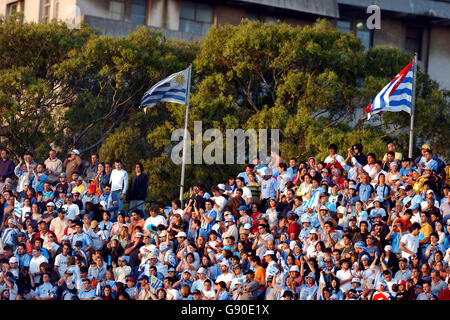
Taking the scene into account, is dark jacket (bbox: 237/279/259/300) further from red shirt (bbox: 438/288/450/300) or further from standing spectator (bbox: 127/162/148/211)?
standing spectator (bbox: 127/162/148/211)

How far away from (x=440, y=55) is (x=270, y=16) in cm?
974

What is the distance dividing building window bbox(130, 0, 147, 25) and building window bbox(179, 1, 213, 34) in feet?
5.62

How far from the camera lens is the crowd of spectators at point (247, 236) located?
20844 mm

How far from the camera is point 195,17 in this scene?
4606 cm

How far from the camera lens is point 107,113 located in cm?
3759

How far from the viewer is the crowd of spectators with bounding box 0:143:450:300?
20.8m

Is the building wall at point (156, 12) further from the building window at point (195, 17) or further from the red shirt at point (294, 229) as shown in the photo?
the red shirt at point (294, 229)

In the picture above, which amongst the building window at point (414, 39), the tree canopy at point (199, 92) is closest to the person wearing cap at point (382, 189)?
the tree canopy at point (199, 92)

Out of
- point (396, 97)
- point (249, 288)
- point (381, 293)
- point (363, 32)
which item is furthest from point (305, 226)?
point (363, 32)

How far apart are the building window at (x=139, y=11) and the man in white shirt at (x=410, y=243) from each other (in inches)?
1044

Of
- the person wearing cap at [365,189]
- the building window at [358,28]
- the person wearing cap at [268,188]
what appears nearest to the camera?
the person wearing cap at [365,189]

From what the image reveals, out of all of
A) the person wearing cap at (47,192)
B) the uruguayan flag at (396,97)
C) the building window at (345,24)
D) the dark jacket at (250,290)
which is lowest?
the dark jacket at (250,290)

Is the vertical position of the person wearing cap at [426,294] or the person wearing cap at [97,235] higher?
the person wearing cap at [97,235]

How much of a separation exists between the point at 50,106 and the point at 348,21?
61.9 feet
